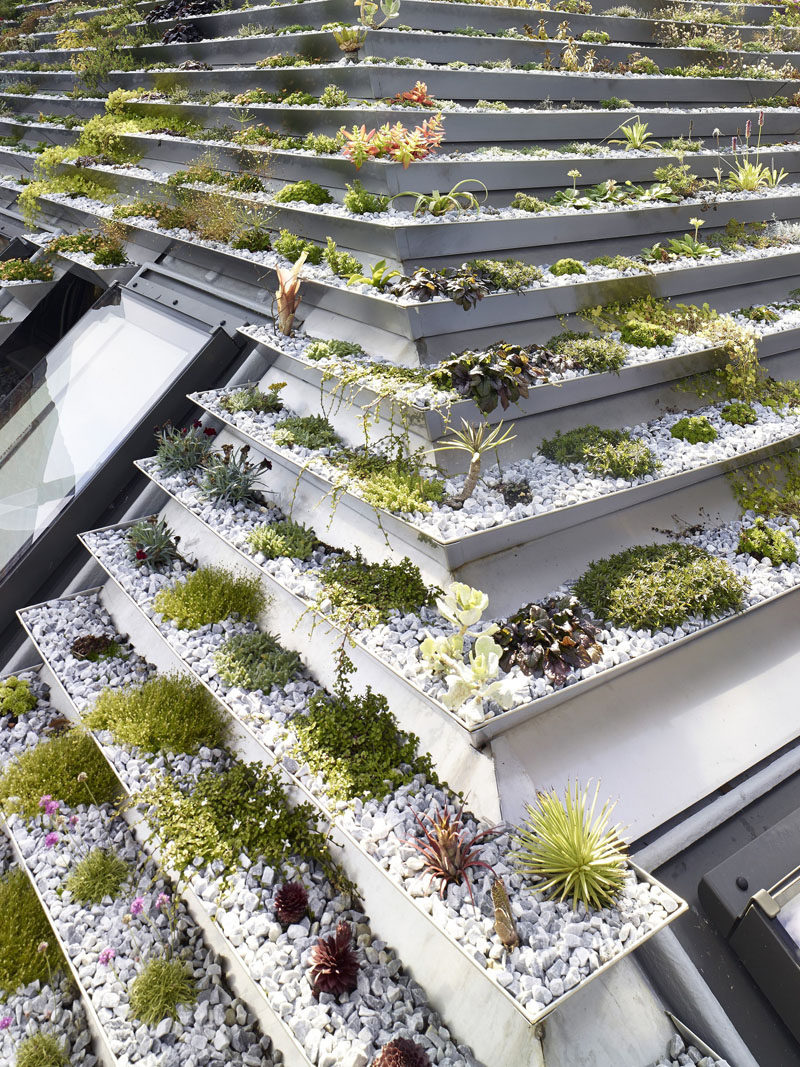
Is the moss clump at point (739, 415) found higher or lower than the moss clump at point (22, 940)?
higher

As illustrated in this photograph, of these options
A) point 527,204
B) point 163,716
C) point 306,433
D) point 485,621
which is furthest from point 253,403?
point 527,204

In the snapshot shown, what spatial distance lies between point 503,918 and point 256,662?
2291mm

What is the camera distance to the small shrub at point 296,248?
5.88 metres

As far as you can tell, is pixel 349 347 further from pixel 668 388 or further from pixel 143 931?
pixel 143 931

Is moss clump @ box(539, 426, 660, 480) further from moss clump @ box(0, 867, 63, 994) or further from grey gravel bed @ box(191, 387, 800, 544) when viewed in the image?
moss clump @ box(0, 867, 63, 994)

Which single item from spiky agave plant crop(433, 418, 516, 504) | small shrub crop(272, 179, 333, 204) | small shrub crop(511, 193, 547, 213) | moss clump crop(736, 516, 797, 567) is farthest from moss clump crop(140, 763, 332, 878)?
small shrub crop(511, 193, 547, 213)

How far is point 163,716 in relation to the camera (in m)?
4.68

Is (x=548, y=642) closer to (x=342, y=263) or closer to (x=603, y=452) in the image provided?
(x=603, y=452)

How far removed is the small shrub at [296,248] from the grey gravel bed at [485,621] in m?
2.35

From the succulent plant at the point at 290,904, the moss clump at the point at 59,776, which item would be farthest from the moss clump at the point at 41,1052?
the succulent plant at the point at 290,904

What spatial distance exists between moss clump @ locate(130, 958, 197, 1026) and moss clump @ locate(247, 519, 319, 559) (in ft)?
8.38

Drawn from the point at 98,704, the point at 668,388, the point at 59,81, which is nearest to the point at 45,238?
the point at 59,81

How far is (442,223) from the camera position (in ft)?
16.9

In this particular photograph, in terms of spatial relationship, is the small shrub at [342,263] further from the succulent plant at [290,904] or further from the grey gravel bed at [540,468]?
the succulent plant at [290,904]
